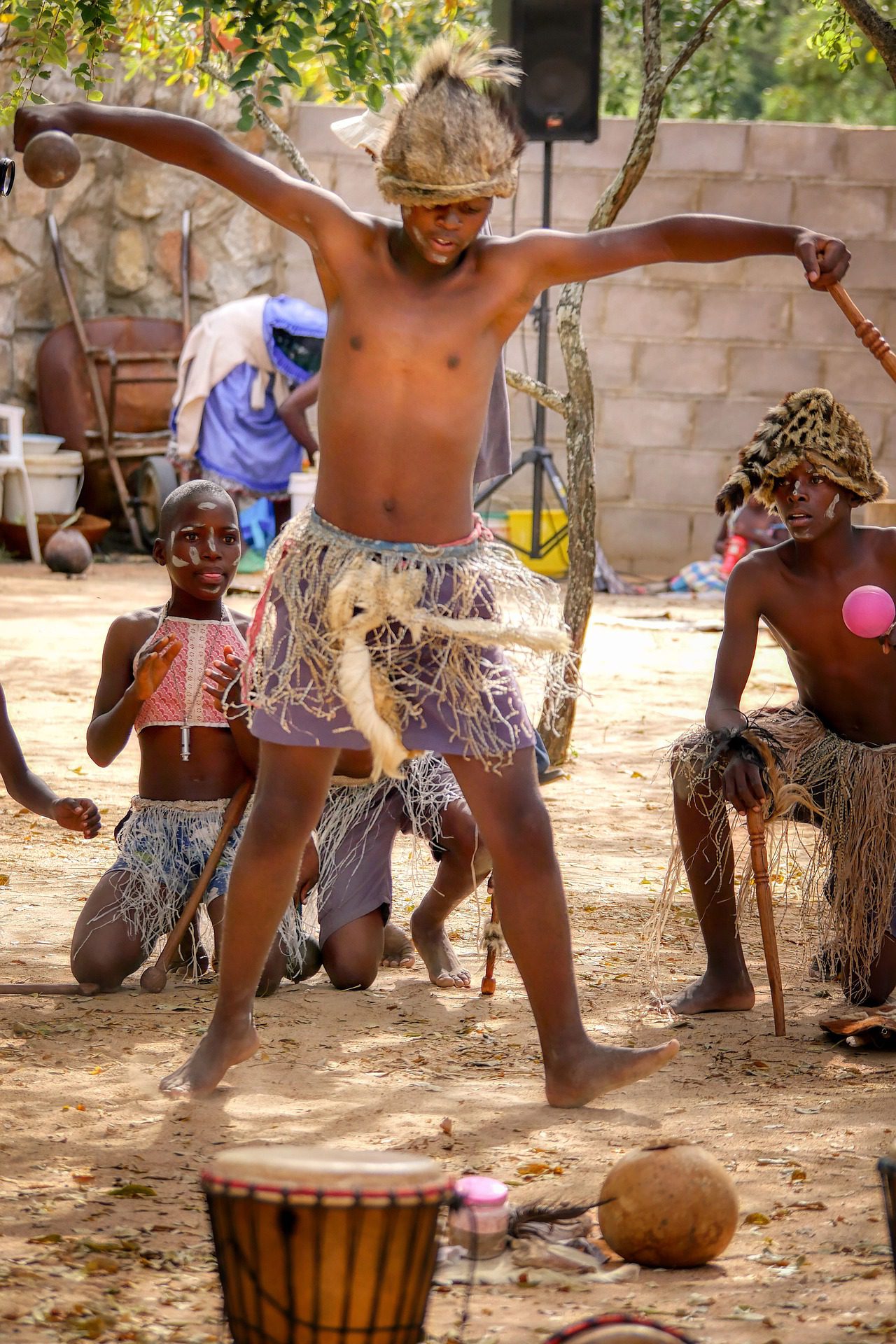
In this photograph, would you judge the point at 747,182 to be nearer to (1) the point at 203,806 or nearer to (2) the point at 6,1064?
(1) the point at 203,806

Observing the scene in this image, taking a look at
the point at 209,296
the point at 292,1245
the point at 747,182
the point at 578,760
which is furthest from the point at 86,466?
the point at 292,1245

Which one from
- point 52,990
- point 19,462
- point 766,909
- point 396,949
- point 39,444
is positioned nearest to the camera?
point 766,909

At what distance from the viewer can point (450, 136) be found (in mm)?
2898

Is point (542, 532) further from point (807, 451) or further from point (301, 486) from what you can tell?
point (807, 451)

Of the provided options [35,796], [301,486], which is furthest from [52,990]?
[301,486]

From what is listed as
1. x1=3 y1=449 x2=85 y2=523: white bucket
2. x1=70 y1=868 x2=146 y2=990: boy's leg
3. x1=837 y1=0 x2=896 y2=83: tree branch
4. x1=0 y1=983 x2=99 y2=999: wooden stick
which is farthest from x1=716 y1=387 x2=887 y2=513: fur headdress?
x1=3 y1=449 x2=85 y2=523: white bucket

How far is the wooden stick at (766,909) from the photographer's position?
3.55 m

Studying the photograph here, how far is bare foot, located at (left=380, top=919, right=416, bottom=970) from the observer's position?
422 centimetres

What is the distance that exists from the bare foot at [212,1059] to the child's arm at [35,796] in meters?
0.59

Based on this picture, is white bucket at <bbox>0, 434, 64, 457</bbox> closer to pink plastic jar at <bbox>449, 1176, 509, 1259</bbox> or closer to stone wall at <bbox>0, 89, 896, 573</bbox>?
stone wall at <bbox>0, 89, 896, 573</bbox>

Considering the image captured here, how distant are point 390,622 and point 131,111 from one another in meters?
1.03

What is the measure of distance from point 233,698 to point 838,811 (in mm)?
1462

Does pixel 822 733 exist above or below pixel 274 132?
below

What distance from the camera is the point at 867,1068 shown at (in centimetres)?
340
